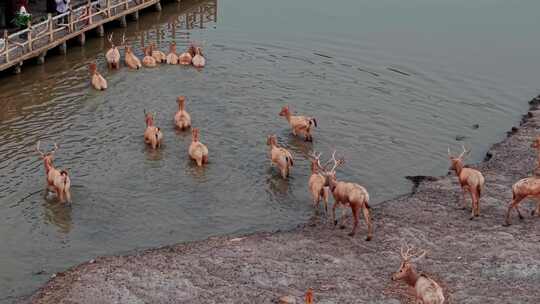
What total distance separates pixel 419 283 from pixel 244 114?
560 inches

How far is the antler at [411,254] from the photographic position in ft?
63.9

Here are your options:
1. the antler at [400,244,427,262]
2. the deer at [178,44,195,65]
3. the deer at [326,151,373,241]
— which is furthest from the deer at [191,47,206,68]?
the antler at [400,244,427,262]

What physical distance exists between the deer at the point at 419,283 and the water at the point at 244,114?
510 cm

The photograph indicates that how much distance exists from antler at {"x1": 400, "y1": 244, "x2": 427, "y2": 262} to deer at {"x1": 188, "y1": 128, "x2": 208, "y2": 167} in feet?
25.4

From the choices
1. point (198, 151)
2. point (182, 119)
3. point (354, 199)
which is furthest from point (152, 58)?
point (354, 199)

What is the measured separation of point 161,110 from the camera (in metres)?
31.7

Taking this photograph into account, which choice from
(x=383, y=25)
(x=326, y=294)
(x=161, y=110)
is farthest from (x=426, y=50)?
(x=326, y=294)

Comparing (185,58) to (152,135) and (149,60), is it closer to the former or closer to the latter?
(149,60)

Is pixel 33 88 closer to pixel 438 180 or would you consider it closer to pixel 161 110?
pixel 161 110

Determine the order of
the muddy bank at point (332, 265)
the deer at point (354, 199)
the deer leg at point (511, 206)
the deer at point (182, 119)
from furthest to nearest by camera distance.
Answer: the deer at point (182, 119)
the deer leg at point (511, 206)
the deer at point (354, 199)
the muddy bank at point (332, 265)

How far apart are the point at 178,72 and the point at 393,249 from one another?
16627mm

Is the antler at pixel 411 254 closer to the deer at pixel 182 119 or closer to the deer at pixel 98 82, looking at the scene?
the deer at pixel 182 119

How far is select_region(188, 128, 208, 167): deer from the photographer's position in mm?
26984

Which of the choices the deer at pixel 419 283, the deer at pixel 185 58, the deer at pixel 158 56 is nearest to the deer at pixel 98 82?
the deer at pixel 158 56
